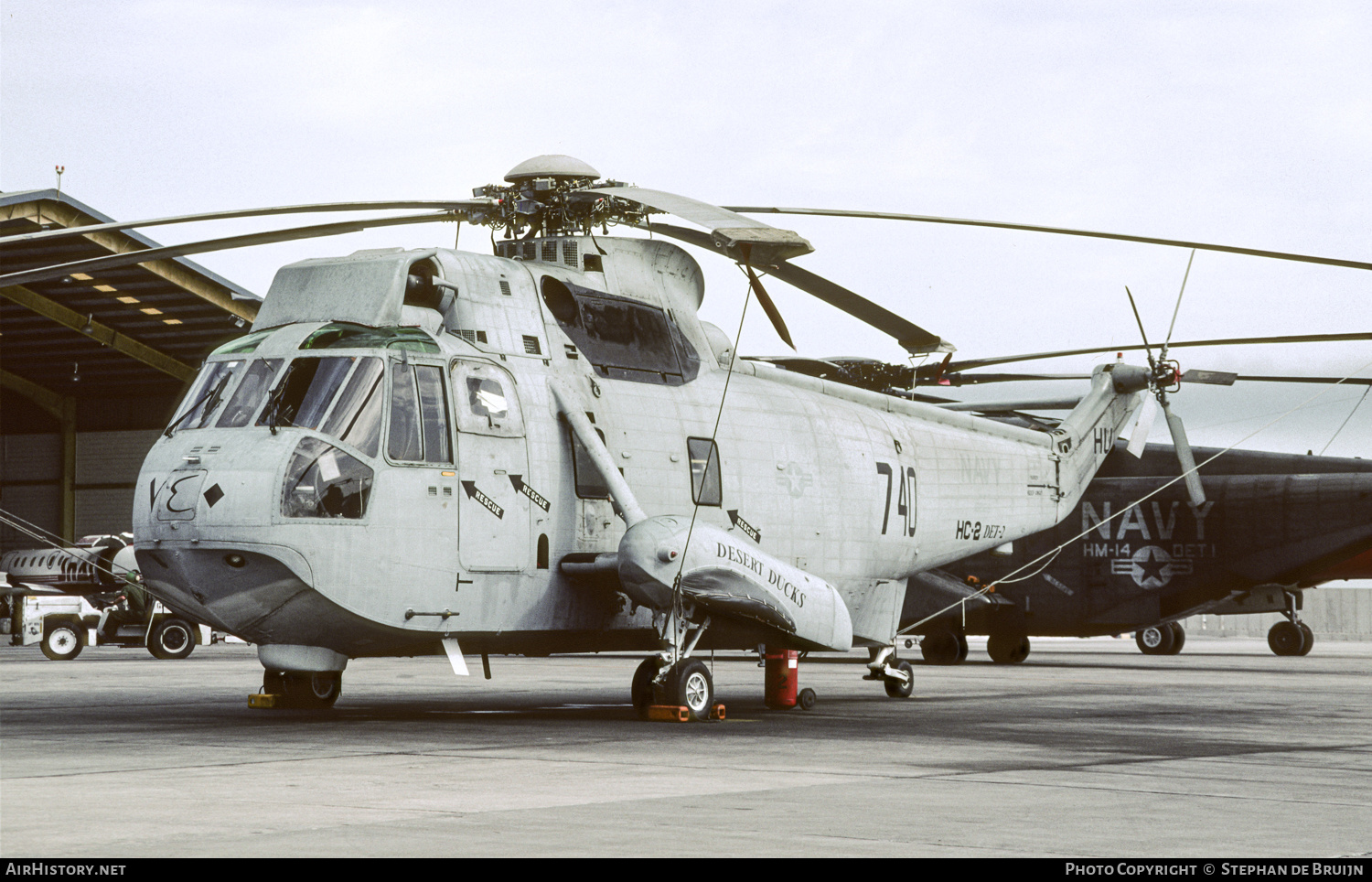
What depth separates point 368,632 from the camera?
13.3m

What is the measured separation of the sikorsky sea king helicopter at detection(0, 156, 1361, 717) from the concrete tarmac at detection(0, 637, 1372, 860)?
1019 mm

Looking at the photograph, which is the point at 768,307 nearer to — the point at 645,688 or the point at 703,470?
the point at 703,470

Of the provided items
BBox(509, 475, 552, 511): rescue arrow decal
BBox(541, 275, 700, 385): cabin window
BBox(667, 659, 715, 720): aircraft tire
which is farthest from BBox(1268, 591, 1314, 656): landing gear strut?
BBox(509, 475, 552, 511): rescue arrow decal

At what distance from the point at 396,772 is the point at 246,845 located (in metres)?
3.17

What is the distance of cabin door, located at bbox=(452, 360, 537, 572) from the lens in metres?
13.8

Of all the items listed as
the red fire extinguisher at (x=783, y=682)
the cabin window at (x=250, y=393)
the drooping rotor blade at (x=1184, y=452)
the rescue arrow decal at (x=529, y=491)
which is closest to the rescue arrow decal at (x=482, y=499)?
the rescue arrow decal at (x=529, y=491)

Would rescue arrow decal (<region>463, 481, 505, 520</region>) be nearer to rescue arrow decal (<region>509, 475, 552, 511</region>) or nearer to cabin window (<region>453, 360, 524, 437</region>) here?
rescue arrow decal (<region>509, 475, 552, 511</region>)

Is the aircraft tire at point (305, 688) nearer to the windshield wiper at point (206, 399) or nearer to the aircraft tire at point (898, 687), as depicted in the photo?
the windshield wiper at point (206, 399)

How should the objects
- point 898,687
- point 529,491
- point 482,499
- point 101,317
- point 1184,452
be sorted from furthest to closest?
point 101,317, point 1184,452, point 898,687, point 529,491, point 482,499

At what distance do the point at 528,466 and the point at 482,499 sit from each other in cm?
71

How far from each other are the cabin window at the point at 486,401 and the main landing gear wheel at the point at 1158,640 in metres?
25.7

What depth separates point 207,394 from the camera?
1356cm

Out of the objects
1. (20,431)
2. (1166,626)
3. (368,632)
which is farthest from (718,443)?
(20,431)

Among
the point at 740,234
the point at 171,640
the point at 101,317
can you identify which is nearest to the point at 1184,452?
the point at 740,234
